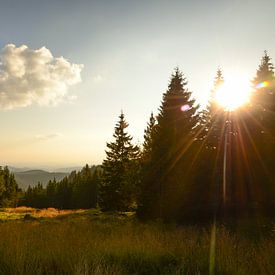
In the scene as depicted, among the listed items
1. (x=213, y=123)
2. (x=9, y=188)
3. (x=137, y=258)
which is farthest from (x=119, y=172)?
(x=9, y=188)

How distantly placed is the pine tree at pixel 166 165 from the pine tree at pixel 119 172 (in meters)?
11.0

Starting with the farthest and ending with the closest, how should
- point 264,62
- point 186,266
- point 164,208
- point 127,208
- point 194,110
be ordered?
1. point 127,208
2. point 264,62
3. point 194,110
4. point 164,208
5. point 186,266

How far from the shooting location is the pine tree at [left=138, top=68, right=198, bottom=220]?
2038 centimetres

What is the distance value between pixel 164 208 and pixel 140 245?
13180mm

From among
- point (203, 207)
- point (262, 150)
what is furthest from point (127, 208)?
point (262, 150)

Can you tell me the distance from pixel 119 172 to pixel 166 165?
46.7ft

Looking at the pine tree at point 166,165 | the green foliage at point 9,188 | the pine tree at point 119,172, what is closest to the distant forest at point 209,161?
the pine tree at point 166,165

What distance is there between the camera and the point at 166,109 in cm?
2223

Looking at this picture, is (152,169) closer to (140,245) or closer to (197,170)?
(197,170)

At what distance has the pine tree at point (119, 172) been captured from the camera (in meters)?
33.6

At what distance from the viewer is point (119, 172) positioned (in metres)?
34.4

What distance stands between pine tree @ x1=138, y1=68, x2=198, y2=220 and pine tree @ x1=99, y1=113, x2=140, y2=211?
11.0 m

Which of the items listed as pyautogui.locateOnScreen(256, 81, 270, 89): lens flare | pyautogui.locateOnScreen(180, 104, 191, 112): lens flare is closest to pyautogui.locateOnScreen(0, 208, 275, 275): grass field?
pyautogui.locateOnScreen(180, 104, 191, 112): lens flare

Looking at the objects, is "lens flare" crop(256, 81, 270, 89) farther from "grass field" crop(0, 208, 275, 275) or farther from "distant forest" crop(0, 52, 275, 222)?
"grass field" crop(0, 208, 275, 275)
